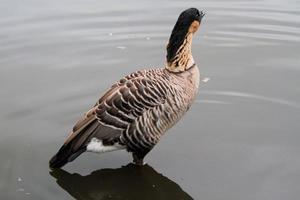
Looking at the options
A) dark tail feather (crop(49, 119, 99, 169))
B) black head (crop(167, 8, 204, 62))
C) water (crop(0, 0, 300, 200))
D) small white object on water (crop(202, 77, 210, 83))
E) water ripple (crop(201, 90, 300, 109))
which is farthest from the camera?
small white object on water (crop(202, 77, 210, 83))

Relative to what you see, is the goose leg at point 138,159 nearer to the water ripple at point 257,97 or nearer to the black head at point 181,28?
the black head at point 181,28

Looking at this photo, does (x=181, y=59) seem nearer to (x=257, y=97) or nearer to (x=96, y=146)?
(x=96, y=146)

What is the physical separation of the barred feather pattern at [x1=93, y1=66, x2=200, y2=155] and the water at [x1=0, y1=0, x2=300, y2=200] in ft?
1.60

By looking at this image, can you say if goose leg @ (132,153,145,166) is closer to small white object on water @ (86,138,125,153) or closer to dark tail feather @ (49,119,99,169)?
small white object on water @ (86,138,125,153)

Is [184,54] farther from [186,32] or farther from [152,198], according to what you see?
[152,198]

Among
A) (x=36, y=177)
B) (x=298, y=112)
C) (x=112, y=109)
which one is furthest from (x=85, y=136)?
(x=298, y=112)

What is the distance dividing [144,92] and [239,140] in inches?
53.9

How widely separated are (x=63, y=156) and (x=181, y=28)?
170 cm

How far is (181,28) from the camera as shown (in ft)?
17.5

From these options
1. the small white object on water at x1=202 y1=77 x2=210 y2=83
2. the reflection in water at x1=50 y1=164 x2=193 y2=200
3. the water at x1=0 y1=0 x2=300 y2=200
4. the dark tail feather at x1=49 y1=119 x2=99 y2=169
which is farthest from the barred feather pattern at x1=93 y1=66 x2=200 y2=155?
the small white object on water at x1=202 y1=77 x2=210 y2=83

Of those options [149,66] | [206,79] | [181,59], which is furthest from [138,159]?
[149,66]

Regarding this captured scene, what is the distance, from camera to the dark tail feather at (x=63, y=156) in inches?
200

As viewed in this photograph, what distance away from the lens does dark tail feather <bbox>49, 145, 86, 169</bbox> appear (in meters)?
5.08

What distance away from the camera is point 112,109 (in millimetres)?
5102
